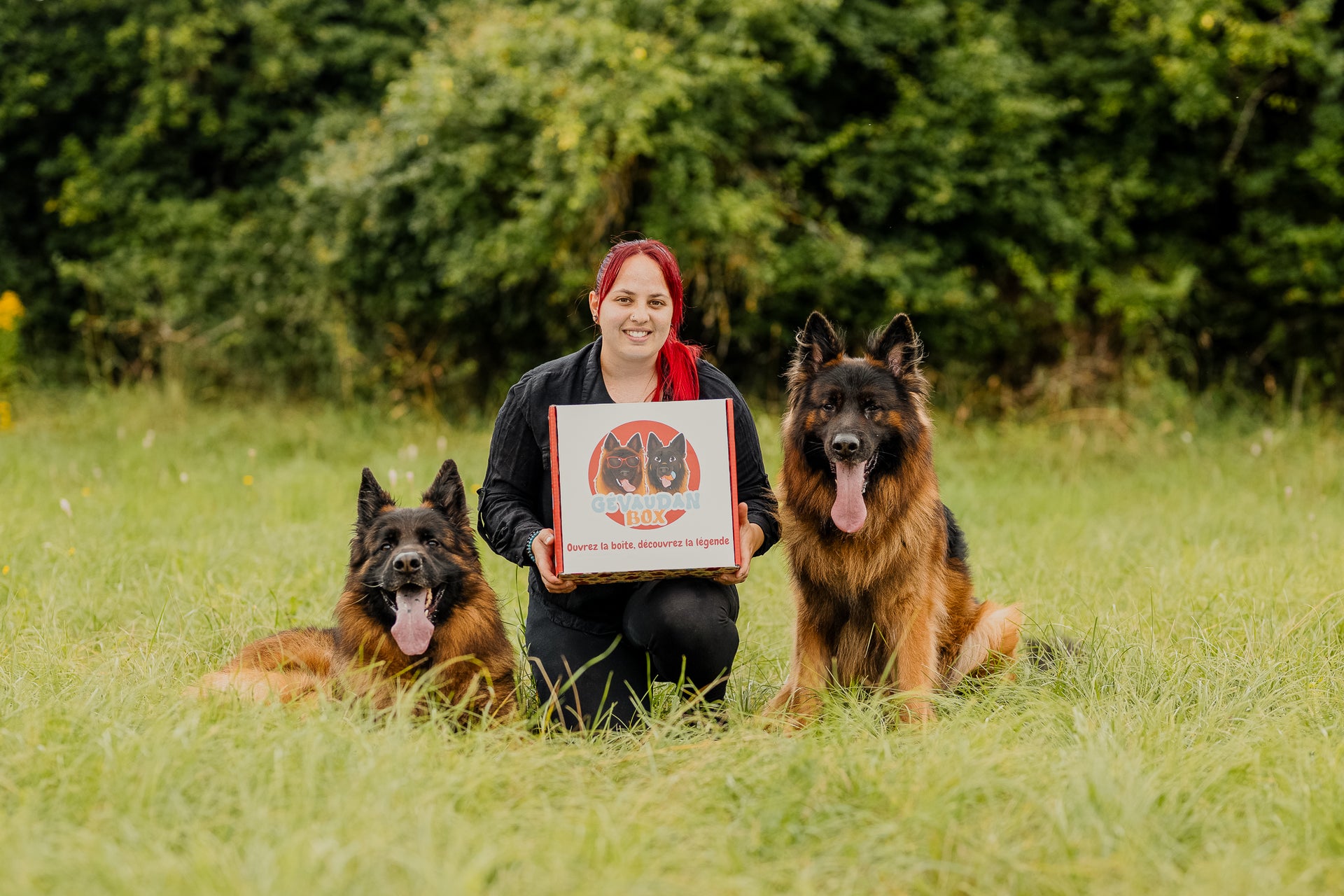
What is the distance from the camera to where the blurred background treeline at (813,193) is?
9.27 metres

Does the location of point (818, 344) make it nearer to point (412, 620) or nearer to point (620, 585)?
point (620, 585)

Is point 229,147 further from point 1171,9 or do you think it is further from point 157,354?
point 1171,9

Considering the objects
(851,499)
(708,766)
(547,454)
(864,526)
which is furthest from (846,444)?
(708,766)

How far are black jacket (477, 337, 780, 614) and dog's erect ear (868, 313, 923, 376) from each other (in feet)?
1.72

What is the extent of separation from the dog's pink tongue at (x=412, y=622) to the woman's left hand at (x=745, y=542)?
36.5 inches

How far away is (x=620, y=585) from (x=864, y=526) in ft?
2.78

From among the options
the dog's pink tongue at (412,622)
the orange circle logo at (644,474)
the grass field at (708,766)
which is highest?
the orange circle logo at (644,474)

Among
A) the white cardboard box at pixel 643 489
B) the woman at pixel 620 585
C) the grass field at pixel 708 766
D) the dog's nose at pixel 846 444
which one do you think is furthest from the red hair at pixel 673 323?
the grass field at pixel 708 766

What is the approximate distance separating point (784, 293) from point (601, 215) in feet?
6.80

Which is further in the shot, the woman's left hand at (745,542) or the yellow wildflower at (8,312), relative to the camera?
the yellow wildflower at (8,312)

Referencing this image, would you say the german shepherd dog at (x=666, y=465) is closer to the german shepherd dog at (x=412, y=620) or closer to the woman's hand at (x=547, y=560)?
the woman's hand at (x=547, y=560)

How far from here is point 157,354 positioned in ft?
43.4

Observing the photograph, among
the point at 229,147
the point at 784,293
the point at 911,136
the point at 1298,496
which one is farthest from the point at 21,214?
the point at 1298,496

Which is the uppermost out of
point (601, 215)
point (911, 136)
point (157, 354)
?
point (911, 136)
